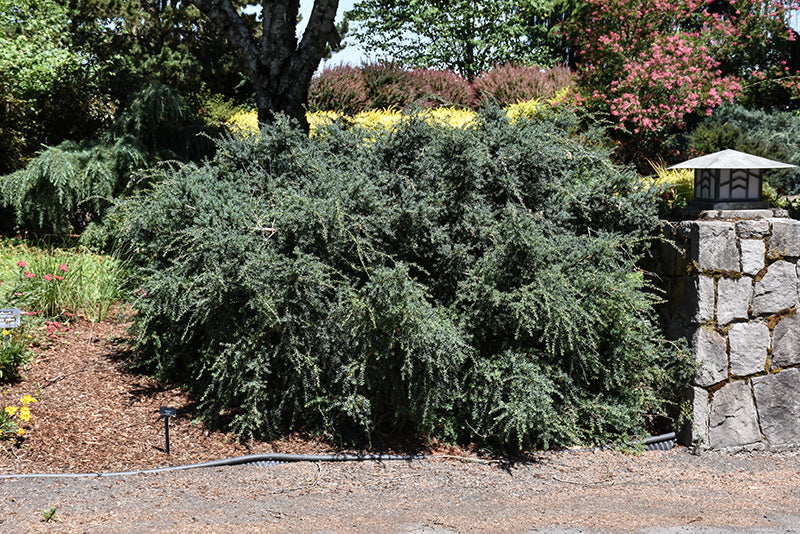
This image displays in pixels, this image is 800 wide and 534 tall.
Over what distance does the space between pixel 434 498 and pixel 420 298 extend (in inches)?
51.6

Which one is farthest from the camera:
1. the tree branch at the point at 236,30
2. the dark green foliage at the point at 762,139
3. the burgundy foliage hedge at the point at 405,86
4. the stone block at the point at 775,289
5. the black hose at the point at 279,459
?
the burgundy foliage hedge at the point at 405,86

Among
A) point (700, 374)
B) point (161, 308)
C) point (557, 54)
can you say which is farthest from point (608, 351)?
point (557, 54)

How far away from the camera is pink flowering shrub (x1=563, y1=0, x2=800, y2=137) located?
9.80 metres

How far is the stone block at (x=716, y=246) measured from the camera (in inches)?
188

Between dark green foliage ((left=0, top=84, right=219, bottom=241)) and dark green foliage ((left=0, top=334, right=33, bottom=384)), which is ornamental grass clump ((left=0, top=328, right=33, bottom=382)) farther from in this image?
dark green foliage ((left=0, top=84, right=219, bottom=241))

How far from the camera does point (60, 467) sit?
4.23 meters

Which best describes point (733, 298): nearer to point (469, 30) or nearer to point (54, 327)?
point (54, 327)

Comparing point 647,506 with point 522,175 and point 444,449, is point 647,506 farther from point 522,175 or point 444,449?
point 522,175

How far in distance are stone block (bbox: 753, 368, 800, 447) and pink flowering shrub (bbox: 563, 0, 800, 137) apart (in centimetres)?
480

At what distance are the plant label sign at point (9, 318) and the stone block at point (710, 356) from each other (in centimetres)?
489

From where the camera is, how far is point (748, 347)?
16.1 ft

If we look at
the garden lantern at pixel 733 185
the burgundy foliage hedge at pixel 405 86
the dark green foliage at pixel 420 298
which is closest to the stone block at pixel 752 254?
the garden lantern at pixel 733 185

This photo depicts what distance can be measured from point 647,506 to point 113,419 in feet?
11.6

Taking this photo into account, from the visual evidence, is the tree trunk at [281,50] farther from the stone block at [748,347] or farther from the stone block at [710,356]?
the stone block at [748,347]
